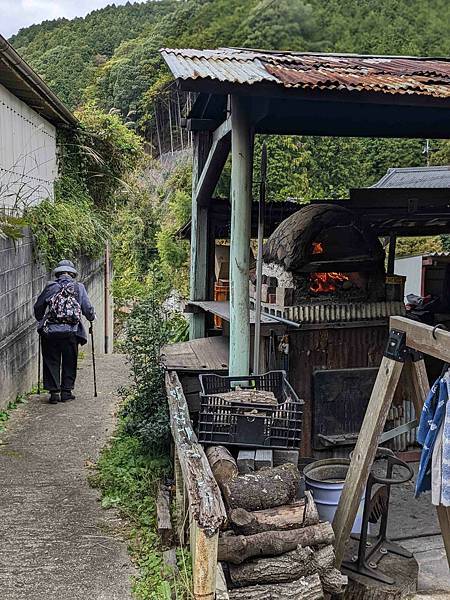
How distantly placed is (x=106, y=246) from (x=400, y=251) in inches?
452

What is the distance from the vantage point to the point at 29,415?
7.54m

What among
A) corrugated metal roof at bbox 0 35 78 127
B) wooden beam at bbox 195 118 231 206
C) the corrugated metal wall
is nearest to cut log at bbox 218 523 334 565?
wooden beam at bbox 195 118 231 206

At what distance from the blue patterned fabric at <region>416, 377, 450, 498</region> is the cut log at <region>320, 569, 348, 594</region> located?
67cm

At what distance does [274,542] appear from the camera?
12.1ft

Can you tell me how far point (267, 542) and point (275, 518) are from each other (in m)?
0.17

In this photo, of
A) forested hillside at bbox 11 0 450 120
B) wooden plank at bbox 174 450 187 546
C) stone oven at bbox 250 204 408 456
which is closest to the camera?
wooden plank at bbox 174 450 187 546

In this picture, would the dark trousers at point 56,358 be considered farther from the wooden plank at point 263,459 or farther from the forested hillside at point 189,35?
the forested hillside at point 189,35

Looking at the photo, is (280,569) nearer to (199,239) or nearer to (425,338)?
(425,338)

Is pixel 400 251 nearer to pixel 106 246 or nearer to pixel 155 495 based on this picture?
pixel 106 246

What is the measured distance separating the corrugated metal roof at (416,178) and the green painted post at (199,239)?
210 inches

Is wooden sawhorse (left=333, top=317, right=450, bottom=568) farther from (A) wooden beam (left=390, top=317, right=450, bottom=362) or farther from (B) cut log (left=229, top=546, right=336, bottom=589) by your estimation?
(B) cut log (left=229, top=546, right=336, bottom=589)

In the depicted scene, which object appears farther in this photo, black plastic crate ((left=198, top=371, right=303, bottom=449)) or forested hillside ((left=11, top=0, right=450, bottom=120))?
forested hillside ((left=11, top=0, right=450, bottom=120))

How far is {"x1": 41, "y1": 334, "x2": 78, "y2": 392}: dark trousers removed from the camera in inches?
320

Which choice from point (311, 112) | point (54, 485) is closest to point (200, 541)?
point (54, 485)
